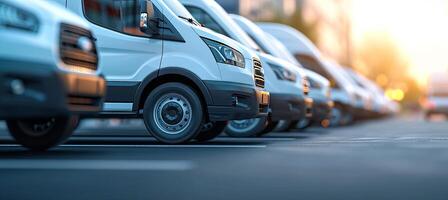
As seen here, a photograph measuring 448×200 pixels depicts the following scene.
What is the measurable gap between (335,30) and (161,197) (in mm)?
76789

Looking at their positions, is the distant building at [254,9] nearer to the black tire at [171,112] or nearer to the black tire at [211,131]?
the black tire at [211,131]

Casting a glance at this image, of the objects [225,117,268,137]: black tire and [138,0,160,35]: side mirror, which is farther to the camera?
[225,117,268,137]: black tire

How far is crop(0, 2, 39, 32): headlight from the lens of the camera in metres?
6.41

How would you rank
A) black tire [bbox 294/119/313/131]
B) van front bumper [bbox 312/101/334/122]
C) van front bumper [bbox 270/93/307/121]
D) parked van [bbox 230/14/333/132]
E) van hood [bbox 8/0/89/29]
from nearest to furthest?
van hood [bbox 8/0/89/29] → van front bumper [bbox 270/93/307/121] → parked van [bbox 230/14/333/132] → van front bumper [bbox 312/101/334/122] → black tire [bbox 294/119/313/131]

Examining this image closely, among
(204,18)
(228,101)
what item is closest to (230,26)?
(204,18)

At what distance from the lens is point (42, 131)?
8508 millimetres

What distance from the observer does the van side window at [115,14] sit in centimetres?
1027

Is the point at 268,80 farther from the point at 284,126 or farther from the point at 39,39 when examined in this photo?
the point at 39,39

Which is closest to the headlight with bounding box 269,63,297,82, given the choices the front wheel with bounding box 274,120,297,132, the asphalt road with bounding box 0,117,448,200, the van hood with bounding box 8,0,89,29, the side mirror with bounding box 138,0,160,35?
the front wheel with bounding box 274,120,297,132

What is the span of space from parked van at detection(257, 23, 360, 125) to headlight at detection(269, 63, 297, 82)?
17.6 feet

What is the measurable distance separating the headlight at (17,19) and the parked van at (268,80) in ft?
17.1

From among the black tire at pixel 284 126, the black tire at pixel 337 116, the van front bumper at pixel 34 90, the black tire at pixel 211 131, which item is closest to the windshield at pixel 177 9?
the black tire at pixel 211 131

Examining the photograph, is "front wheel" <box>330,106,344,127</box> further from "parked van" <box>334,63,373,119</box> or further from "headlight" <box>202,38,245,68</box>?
"headlight" <box>202,38,245,68</box>

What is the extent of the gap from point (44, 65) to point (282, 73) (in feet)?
21.4
